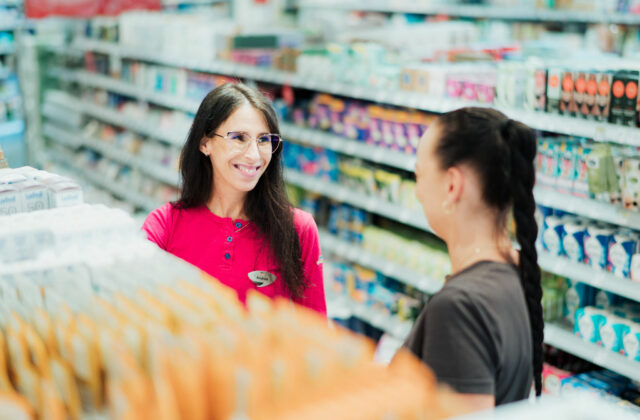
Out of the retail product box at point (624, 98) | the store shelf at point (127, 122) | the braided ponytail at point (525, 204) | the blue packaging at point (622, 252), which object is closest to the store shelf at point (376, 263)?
the blue packaging at point (622, 252)

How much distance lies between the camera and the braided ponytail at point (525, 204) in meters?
1.70

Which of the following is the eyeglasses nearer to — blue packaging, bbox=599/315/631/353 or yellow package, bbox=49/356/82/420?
yellow package, bbox=49/356/82/420

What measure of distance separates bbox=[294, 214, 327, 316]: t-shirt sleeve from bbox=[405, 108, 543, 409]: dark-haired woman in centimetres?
98

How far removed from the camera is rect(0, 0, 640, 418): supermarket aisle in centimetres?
352

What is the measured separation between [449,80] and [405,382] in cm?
333

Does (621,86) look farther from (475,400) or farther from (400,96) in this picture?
(475,400)

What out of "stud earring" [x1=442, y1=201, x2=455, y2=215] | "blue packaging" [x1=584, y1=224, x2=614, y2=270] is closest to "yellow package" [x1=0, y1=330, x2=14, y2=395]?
"stud earring" [x1=442, y1=201, x2=455, y2=215]

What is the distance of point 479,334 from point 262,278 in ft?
3.92

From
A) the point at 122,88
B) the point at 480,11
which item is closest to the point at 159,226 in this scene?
the point at 480,11

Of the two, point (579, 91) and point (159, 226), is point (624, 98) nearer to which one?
point (579, 91)

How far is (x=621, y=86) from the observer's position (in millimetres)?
3289

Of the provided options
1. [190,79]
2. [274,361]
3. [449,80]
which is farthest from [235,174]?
[190,79]

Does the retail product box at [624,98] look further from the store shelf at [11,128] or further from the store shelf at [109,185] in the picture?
the store shelf at [11,128]

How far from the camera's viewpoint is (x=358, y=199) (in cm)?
510
